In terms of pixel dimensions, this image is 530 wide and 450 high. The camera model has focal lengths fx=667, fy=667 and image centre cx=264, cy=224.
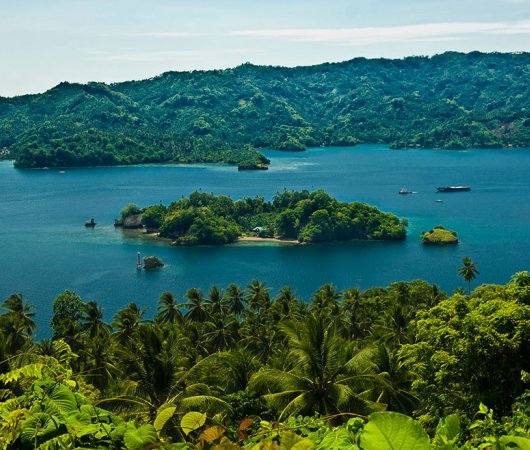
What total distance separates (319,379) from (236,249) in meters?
89.6

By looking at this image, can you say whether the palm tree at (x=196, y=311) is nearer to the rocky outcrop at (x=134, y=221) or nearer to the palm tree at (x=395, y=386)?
the palm tree at (x=395, y=386)

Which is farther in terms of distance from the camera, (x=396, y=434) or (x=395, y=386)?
(x=395, y=386)

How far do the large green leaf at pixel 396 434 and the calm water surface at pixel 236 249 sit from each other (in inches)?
2645

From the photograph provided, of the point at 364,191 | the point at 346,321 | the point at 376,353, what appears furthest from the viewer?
the point at 364,191

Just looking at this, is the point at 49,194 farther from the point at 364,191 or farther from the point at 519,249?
the point at 519,249

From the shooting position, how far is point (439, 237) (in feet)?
344

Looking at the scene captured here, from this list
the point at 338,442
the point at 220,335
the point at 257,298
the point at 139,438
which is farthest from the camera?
the point at 257,298

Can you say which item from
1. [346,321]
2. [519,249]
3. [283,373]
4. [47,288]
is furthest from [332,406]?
[519,249]

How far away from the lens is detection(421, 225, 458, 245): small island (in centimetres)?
10438

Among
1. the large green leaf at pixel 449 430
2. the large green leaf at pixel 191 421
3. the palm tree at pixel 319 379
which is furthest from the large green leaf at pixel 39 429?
the palm tree at pixel 319 379

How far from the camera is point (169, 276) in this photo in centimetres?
9081

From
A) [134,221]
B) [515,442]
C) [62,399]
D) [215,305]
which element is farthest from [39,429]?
[134,221]

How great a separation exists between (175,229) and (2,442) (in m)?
113

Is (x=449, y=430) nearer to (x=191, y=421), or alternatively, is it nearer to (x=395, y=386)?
(x=191, y=421)
